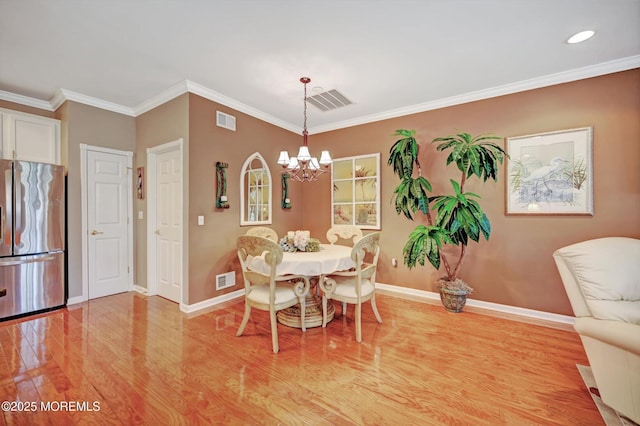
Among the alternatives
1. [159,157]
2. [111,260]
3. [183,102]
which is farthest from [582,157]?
[111,260]

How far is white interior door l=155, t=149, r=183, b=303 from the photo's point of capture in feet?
11.5

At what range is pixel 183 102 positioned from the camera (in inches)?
129

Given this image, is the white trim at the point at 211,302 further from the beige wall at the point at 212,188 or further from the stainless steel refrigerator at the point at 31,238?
the stainless steel refrigerator at the point at 31,238

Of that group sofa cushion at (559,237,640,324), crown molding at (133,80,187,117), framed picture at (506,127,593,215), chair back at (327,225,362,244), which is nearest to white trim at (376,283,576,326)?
chair back at (327,225,362,244)

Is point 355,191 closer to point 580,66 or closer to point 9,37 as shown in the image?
point 580,66

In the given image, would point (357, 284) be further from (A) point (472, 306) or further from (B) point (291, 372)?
(A) point (472, 306)

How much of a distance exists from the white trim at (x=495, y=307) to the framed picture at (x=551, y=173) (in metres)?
1.14

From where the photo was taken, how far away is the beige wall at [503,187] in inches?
106

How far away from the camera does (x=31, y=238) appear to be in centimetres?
312

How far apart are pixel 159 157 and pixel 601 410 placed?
196 inches

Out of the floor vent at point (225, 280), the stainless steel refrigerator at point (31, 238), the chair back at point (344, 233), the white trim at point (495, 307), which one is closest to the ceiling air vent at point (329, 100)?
the chair back at point (344, 233)

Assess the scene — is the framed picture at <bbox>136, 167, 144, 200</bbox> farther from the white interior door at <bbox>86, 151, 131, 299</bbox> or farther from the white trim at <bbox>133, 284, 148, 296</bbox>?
the white trim at <bbox>133, 284, 148, 296</bbox>

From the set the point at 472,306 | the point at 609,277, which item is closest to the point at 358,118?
the point at 472,306

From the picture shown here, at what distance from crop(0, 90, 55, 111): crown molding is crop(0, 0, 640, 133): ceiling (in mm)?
14
